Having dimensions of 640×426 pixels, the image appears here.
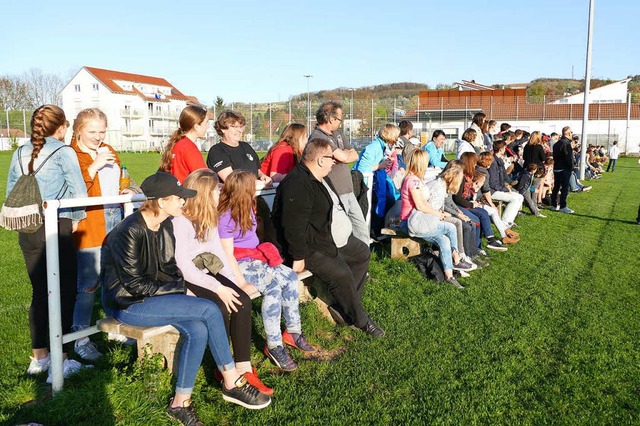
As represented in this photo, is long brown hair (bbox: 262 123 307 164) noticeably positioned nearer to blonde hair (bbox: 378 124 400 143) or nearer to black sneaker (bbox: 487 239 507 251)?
blonde hair (bbox: 378 124 400 143)

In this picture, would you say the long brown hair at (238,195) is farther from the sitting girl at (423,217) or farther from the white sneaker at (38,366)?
the sitting girl at (423,217)

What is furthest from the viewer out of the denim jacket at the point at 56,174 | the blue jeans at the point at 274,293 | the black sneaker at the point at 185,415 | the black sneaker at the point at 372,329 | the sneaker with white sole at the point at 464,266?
the sneaker with white sole at the point at 464,266

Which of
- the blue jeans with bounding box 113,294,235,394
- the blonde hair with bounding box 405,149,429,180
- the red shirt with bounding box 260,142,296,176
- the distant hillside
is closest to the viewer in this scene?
the blue jeans with bounding box 113,294,235,394

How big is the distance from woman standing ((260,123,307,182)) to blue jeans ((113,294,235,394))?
2668mm

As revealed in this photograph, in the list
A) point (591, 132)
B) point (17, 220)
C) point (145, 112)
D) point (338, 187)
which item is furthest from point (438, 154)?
point (145, 112)

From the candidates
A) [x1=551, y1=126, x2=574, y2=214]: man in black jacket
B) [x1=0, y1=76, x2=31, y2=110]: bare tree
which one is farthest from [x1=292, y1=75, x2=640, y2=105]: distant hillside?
[x1=551, y1=126, x2=574, y2=214]: man in black jacket

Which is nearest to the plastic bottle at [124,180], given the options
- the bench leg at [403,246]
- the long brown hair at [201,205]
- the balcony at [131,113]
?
the long brown hair at [201,205]

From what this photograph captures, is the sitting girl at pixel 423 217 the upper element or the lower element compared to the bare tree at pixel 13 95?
lower

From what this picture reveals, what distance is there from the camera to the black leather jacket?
3.40 metres

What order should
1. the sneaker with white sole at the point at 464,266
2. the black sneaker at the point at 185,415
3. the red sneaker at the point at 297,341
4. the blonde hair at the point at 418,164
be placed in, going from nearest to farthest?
the black sneaker at the point at 185,415, the red sneaker at the point at 297,341, the blonde hair at the point at 418,164, the sneaker with white sole at the point at 464,266

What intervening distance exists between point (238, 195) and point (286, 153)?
198cm

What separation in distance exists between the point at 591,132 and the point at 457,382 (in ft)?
165

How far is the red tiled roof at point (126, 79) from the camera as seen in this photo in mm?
76562

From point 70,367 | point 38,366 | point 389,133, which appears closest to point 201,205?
point 70,367
